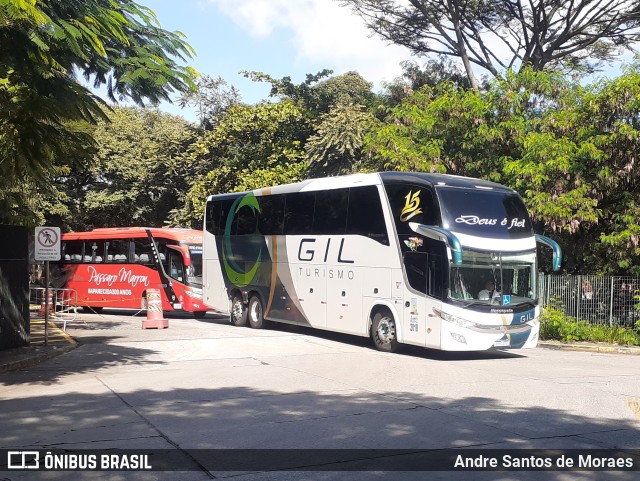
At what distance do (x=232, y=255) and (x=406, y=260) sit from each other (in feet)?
29.7

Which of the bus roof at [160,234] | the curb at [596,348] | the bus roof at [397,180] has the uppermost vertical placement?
the bus roof at [397,180]

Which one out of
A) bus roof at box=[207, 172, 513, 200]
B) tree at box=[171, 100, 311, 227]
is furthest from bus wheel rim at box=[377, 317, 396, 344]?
tree at box=[171, 100, 311, 227]

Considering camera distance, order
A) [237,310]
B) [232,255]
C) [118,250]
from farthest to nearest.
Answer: [118,250]
[237,310]
[232,255]

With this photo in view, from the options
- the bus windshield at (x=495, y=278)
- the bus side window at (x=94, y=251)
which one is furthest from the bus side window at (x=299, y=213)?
the bus side window at (x=94, y=251)

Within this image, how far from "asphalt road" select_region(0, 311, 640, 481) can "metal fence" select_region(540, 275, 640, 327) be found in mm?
4219

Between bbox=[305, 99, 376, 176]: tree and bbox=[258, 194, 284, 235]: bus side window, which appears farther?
bbox=[305, 99, 376, 176]: tree

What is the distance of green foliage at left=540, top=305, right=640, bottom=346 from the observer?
21.3 m

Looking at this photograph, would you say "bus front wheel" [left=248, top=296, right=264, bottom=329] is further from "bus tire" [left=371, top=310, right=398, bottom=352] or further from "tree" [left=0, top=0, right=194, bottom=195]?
"tree" [left=0, top=0, right=194, bottom=195]

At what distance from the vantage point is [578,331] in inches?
861

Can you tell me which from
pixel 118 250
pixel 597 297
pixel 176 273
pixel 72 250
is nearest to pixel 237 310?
pixel 176 273

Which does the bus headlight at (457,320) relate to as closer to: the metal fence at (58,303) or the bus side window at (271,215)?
the bus side window at (271,215)

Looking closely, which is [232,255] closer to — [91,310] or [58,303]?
[58,303]

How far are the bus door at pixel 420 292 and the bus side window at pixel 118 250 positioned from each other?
16220mm

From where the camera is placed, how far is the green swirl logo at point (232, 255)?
2356 centimetres
